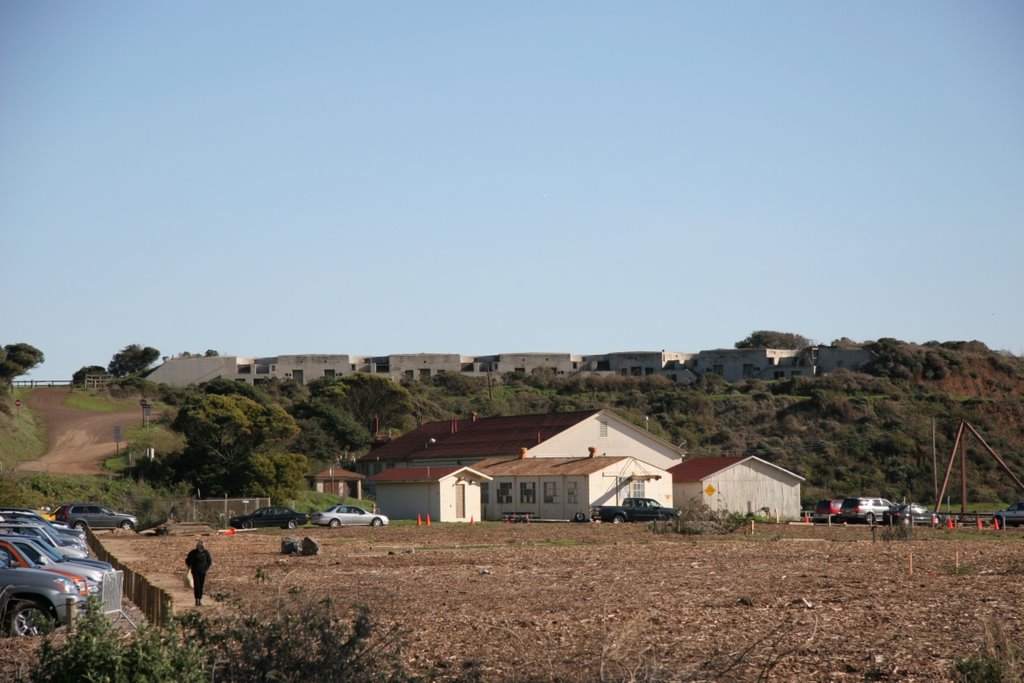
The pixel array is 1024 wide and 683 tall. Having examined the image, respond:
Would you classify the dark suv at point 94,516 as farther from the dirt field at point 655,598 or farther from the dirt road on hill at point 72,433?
the dirt road on hill at point 72,433

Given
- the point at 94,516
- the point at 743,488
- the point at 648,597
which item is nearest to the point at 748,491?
the point at 743,488

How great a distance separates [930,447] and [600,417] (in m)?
25.0

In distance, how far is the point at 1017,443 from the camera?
84438 millimetres

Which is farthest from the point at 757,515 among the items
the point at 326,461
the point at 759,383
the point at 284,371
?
the point at 284,371

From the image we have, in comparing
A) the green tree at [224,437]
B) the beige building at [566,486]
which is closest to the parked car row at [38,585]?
the beige building at [566,486]

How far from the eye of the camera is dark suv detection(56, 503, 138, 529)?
5284 centimetres

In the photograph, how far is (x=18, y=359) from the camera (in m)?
112

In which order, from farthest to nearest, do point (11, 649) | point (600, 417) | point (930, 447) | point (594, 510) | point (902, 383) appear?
1. point (902, 383)
2. point (930, 447)
3. point (600, 417)
4. point (594, 510)
5. point (11, 649)

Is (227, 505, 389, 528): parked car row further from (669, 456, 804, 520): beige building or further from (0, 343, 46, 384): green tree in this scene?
(0, 343, 46, 384): green tree

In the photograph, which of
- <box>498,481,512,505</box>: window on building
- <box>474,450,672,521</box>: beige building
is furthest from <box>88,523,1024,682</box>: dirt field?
<box>498,481,512,505</box>: window on building

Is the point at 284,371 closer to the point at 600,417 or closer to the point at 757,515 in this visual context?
the point at 600,417

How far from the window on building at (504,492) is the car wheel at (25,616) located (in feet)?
149

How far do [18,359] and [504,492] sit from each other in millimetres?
65904

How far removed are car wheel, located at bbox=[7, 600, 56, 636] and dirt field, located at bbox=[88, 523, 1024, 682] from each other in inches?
101
